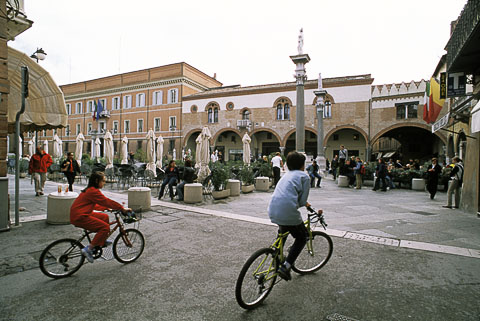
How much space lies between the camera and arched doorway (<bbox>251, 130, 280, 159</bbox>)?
3500cm

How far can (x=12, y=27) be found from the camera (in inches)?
283

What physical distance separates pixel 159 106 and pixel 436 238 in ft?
126

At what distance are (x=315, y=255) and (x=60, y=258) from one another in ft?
10.4

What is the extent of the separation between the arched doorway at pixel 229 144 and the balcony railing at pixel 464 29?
29.7m

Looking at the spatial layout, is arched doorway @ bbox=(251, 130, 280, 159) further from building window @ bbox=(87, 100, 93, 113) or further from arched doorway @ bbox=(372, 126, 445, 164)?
building window @ bbox=(87, 100, 93, 113)

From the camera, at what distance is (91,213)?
3.41 meters

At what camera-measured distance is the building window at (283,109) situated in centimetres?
3186

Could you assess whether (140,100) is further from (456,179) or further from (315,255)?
(315,255)

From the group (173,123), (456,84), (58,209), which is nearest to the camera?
(58,209)

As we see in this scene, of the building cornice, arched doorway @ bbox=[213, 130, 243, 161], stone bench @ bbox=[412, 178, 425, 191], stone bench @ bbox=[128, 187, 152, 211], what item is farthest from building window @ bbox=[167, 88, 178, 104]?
stone bench @ bbox=[128, 187, 152, 211]

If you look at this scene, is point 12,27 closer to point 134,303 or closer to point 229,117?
point 134,303

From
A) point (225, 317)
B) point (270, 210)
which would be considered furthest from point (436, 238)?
point (225, 317)

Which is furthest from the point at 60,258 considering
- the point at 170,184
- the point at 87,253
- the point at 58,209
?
the point at 170,184

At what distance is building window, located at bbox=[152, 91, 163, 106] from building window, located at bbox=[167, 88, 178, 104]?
143 cm
